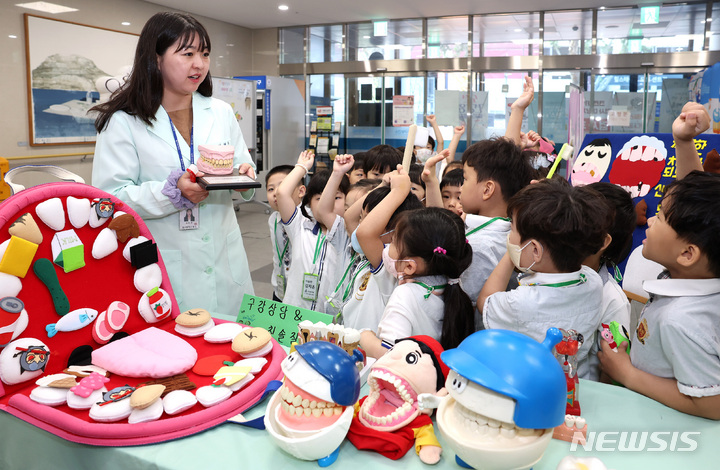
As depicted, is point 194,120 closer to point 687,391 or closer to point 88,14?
point 687,391

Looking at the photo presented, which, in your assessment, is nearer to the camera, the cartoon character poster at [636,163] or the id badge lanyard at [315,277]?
the id badge lanyard at [315,277]

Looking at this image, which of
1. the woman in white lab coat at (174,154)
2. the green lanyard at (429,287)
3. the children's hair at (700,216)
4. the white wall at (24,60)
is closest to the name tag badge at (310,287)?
the woman in white lab coat at (174,154)

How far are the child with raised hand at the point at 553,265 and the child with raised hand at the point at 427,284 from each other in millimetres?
98

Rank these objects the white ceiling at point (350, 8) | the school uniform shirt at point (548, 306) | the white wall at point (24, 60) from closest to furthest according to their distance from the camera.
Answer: the school uniform shirt at point (548, 306)
the white wall at point (24, 60)
the white ceiling at point (350, 8)

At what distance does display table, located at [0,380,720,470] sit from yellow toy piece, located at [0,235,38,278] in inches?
12.2

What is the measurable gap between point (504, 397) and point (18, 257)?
42.6 inches

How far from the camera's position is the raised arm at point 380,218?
65.2 inches

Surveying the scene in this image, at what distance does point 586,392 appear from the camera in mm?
1196

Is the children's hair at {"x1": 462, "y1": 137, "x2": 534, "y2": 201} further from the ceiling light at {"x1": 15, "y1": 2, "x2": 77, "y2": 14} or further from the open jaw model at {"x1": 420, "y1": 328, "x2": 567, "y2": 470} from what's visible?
the ceiling light at {"x1": 15, "y1": 2, "x2": 77, "y2": 14}

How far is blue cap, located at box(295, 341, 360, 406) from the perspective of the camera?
890 millimetres

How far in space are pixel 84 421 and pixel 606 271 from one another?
1487 millimetres

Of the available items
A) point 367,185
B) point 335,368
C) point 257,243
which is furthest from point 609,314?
point 257,243

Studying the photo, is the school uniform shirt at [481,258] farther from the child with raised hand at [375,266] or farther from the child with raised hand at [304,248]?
the child with raised hand at [304,248]

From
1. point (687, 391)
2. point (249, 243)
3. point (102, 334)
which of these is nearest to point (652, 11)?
point (249, 243)
